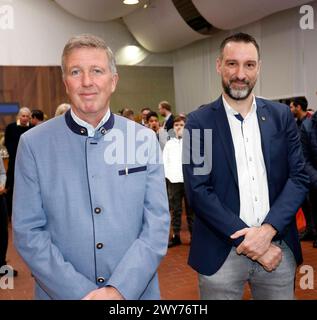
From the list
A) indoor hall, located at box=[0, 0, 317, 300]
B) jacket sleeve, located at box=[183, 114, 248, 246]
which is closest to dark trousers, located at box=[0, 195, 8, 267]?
indoor hall, located at box=[0, 0, 317, 300]

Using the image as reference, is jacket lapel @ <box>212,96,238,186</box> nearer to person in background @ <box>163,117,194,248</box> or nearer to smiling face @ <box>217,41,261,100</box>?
smiling face @ <box>217,41,261,100</box>

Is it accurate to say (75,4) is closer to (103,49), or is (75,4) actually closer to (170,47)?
(170,47)

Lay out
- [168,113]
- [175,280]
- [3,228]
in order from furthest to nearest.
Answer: [168,113] < [3,228] < [175,280]

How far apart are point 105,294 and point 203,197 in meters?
0.64

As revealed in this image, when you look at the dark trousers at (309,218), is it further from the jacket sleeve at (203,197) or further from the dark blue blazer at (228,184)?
the jacket sleeve at (203,197)

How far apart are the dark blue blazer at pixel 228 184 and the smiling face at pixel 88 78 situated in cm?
59

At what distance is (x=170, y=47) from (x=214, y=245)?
964 centimetres

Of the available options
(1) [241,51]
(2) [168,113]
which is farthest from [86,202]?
(2) [168,113]

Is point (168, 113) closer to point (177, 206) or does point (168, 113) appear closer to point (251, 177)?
point (177, 206)

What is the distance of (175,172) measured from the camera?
5477 mm

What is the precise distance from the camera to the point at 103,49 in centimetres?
169

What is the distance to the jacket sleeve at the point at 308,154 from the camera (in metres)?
3.89

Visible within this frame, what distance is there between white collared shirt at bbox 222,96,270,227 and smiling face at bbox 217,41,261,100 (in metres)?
0.17

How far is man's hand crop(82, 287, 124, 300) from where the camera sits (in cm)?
161
